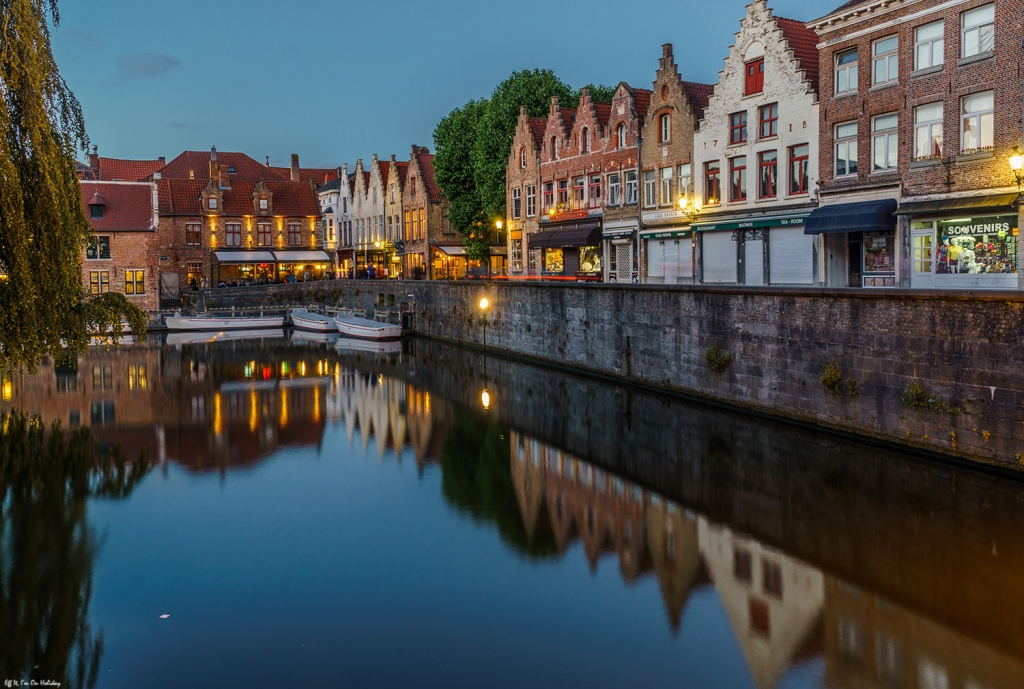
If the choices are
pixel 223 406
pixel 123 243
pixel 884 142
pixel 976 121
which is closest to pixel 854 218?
pixel 884 142

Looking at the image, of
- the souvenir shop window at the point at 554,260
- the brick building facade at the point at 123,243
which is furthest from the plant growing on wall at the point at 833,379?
the brick building facade at the point at 123,243

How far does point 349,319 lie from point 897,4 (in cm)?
3408

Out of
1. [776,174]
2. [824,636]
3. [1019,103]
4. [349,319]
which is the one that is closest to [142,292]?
[349,319]

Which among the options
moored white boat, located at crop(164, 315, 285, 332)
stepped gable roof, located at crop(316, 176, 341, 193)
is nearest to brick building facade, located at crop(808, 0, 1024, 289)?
moored white boat, located at crop(164, 315, 285, 332)

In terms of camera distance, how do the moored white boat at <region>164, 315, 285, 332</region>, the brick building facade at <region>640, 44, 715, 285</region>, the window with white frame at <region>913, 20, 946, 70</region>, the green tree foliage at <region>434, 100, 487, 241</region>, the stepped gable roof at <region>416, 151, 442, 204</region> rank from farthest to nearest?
the stepped gable roof at <region>416, 151, 442, 204</region> → the moored white boat at <region>164, 315, 285, 332</region> → the green tree foliage at <region>434, 100, 487, 241</region> → the brick building facade at <region>640, 44, 715, 285</region> → the window with white frame at <region>913, 20, 946, 70</region>

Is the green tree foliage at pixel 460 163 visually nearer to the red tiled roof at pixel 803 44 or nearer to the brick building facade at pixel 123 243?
the brick building facade at pixel 123 243

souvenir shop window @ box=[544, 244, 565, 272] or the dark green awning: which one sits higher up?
the dark green awning

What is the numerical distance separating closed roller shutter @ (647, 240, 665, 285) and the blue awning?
9166mm

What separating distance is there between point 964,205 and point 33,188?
20.6m

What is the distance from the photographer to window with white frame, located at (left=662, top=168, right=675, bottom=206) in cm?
3581

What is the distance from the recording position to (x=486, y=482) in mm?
18453

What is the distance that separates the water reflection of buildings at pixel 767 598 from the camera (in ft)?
32.1

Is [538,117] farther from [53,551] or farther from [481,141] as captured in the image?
[53,551]

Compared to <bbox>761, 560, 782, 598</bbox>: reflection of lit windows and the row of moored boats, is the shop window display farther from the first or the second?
<bbox>761, 560, 782, 598</bbox>: reflection of lit windows
